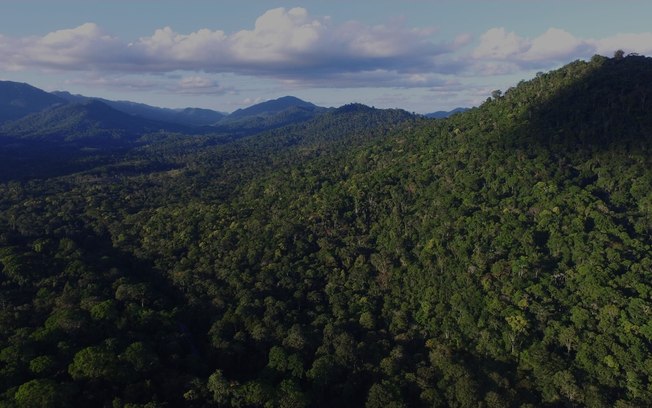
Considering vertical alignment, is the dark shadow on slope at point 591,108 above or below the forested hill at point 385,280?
above

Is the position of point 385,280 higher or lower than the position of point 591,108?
lower

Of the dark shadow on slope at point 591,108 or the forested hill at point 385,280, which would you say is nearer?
the forested hill at point 385,280

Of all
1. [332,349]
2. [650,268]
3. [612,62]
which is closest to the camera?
[332,349]

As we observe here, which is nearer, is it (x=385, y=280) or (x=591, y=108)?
(x=385, y=280)

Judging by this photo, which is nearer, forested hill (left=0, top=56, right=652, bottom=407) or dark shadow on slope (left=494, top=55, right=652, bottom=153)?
forested hill (left=0, top=56, right=652, bottom=407)

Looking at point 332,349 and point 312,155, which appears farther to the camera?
point 312,155

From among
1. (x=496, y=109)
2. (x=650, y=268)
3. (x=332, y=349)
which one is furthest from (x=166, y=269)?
(x=496, y=109)

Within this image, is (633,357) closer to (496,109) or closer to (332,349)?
(332,349)

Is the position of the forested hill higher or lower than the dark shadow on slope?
lower
